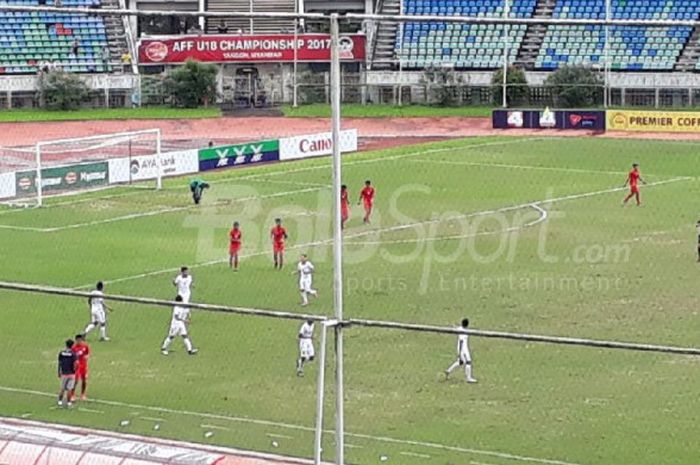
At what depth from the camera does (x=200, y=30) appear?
734 inches

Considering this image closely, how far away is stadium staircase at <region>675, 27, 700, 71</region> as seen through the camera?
12.7m

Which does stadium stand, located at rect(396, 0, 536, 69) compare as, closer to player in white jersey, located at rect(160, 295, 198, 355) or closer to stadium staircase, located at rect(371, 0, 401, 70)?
stadium staircase, located at rect(371, 0, 401, 70)

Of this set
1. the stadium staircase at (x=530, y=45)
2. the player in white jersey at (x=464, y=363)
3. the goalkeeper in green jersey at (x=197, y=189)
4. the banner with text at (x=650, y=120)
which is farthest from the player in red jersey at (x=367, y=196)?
the stadium staircase at (x=530, y=45)

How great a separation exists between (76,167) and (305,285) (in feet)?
54.6

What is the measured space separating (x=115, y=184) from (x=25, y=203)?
417 cm

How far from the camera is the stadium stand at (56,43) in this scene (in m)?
15.6

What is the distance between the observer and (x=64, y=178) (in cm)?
3975

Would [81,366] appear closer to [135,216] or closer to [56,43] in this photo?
[56,43]

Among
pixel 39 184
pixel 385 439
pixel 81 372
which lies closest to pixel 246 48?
pixel 385 439

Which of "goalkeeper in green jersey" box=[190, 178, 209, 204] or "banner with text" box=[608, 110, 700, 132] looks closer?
"banner with text" box=[608, 110, 700, 132]

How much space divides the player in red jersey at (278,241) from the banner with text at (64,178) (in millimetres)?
11741

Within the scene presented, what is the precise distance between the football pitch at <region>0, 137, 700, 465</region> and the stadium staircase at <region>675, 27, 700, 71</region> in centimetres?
183

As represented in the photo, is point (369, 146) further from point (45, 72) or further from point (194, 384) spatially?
point (45, 72)

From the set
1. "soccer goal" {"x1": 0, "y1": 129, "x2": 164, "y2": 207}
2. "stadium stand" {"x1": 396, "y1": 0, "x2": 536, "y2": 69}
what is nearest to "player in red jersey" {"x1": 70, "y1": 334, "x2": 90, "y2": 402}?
"stadium stand" {"x1": 396, "y1": 0, "x2": 536, "y2": 69}
